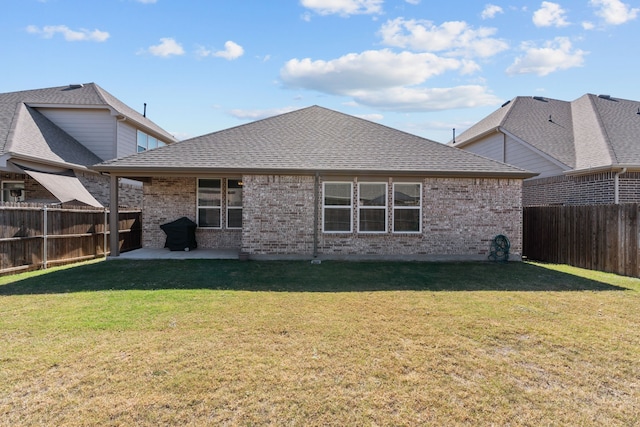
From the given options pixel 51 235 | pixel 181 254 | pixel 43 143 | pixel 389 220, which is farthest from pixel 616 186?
pixel 43 143

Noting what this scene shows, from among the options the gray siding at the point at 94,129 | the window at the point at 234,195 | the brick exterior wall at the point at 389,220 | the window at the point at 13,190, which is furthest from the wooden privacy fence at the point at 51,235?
the gray siding at the point at 94,129

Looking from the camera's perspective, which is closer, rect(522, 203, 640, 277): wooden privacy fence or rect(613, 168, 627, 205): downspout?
rect(522, 203, 640, 277): wooden privacy fence

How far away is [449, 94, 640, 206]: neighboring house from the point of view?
11.8m

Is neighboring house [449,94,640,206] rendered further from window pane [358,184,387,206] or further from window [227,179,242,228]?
window [227,179,242,228]

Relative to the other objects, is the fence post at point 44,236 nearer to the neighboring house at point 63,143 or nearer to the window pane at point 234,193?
the neighboring house at point 63,143

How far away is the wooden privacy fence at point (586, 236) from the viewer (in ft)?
29.8

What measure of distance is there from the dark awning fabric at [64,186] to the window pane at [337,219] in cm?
832

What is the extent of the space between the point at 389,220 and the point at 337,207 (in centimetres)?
168

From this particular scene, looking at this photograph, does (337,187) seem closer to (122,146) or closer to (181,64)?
(181,64)

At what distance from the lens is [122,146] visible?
16.6 metres

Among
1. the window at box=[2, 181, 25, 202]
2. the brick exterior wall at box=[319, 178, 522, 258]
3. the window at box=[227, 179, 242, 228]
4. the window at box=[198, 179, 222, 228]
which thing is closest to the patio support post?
the window at box=[198, 179, 222, 228]

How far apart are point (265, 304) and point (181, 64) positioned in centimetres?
Result: 1200

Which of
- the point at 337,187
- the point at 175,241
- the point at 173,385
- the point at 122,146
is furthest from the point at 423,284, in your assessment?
the point at 122,146

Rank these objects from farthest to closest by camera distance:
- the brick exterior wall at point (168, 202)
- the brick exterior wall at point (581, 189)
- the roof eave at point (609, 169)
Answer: the brick exterior wall at point (168, 202)
the brick exterior wall at point (581, 189)
the roof eave at point (609, 169)
